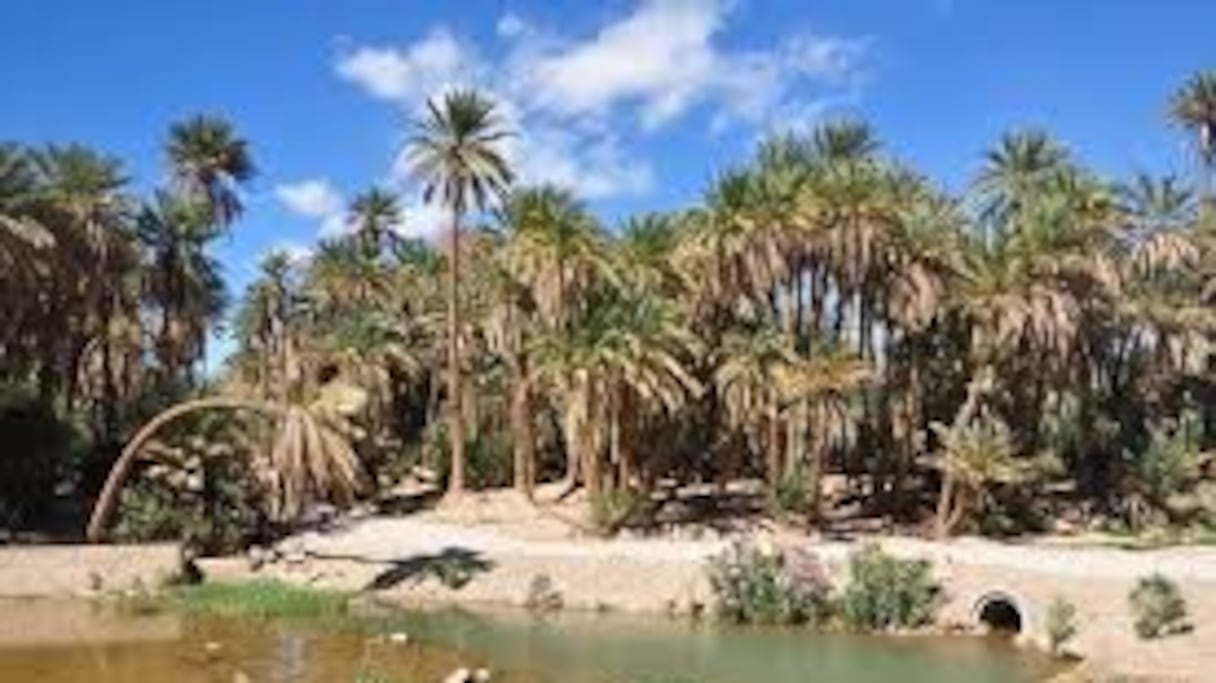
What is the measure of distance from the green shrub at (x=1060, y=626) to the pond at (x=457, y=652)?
38.8 inches

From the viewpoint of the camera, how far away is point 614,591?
5359 cm

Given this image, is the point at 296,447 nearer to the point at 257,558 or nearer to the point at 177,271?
the point at 257,558

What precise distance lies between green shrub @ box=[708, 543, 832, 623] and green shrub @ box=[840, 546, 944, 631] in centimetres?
106

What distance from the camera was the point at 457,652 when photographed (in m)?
41.7

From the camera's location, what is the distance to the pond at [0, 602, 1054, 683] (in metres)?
37.9

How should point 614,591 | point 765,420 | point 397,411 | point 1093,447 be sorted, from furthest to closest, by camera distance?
point 397,411 < point 1093,447 < point 765,420 < point 614,591

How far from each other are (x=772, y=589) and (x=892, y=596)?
3308mm

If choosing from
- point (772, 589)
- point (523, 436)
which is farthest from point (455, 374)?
point (772, 589)

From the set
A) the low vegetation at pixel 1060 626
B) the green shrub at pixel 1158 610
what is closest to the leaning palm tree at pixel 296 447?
the low vegetation at pixel 1060 626

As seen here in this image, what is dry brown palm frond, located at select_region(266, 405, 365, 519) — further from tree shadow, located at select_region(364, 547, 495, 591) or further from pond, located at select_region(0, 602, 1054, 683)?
tree shadow, located at select_region(364, 547, 495, 591)

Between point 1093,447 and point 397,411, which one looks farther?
point 397,411

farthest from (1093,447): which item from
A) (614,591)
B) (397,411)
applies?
(397,411)

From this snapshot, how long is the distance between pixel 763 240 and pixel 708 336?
494cm

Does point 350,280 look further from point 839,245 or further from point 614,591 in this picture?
point 614,591
